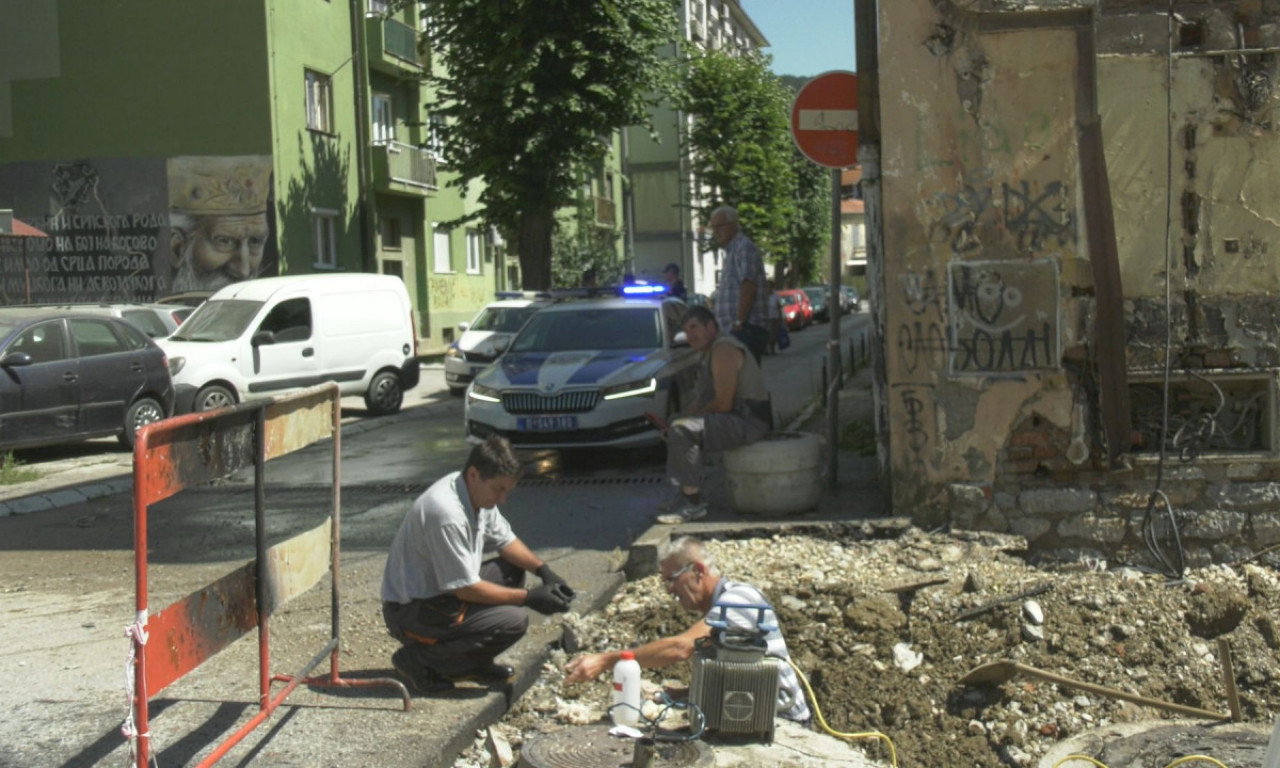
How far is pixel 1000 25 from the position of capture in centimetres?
765

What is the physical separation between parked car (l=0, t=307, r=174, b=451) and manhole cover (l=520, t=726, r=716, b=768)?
9846mm

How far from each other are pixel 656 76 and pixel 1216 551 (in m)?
18.2

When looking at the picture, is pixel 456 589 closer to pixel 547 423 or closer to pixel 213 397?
pixel 547 423

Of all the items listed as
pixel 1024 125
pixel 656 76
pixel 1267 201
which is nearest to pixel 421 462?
pixel 1024 125

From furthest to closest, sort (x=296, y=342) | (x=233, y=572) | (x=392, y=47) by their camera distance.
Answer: (x=392, y=47) → (x=296, y=342) → (x=233, y=572)

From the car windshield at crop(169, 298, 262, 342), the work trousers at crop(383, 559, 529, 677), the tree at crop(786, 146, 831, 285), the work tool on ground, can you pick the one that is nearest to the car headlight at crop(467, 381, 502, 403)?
the car windshield at crop(169, 298, 262, 342)

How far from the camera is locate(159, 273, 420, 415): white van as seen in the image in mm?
16375

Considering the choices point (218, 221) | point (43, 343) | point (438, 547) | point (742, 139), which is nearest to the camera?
point (438, 547)

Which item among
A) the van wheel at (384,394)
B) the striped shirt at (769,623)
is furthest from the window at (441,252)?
the striped shirt at (769,623)

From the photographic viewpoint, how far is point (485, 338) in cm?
2027

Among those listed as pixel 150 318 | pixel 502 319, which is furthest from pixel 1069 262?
pixel 502 319

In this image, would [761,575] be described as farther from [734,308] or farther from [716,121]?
[716,121]

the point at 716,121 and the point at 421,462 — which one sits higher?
the point at 716,121

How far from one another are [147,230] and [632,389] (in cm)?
2029
